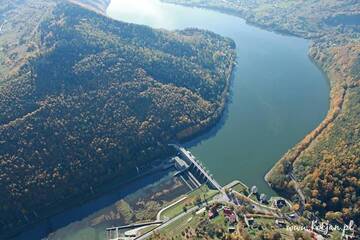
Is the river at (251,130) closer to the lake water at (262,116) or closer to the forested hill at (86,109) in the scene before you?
the lake water at (262,116)

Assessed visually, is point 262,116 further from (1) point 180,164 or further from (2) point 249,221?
(2) point 249,221

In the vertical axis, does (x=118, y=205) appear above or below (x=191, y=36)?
below

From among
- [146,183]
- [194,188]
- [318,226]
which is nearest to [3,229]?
→ [146,183]

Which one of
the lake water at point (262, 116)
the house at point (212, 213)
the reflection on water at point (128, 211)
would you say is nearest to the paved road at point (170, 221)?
the house at point (212, 213)

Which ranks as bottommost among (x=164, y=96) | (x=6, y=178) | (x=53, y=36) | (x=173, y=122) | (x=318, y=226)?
(x=318, y=226)

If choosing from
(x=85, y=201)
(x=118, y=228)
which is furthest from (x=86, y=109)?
(x=118, y=228)

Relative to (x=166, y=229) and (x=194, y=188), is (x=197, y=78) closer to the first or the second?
(x=194, y=188)

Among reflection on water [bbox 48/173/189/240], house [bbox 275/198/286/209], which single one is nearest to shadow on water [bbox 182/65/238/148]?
reflection on water [bbox 48/173/189/240]

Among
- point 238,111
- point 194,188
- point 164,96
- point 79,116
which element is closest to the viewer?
point 194,188
